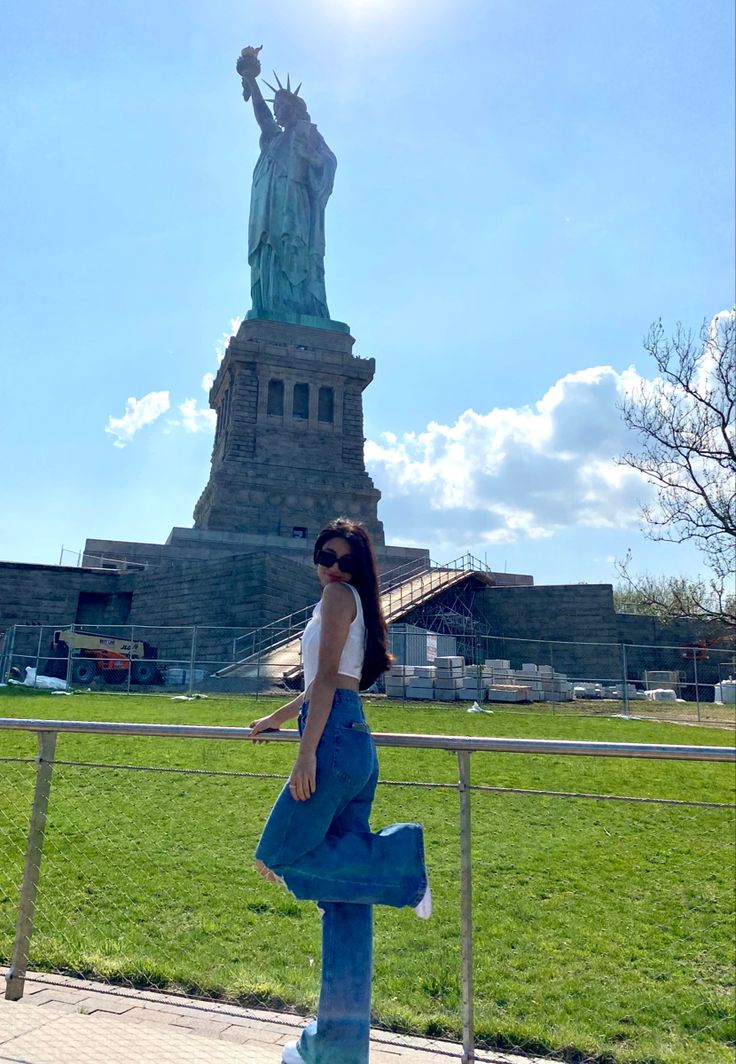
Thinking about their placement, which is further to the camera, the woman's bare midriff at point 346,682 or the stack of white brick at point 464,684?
the stack of white brick at point 464,684

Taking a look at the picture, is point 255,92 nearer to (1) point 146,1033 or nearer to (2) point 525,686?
(2) point 525,686

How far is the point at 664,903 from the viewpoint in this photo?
263 inches

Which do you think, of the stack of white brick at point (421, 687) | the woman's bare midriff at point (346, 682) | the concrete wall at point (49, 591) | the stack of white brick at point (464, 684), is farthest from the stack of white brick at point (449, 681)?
the woman's bare midriff at point (346, 682)

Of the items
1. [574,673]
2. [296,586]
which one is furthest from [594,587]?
[296,586]

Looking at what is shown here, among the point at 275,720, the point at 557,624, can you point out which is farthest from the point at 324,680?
the point at 557,624

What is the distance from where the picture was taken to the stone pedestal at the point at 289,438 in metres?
42.9

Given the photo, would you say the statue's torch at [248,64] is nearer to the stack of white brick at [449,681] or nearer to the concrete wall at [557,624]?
the concrete wall at [557,624]

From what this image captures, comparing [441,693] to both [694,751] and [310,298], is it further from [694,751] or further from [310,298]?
[310,298]

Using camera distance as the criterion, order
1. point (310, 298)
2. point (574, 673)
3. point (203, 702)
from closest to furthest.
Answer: point (203, 702)
point (574, 673)
point (310, 298)

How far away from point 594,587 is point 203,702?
846 inches

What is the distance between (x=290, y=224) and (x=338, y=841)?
52.0 metres

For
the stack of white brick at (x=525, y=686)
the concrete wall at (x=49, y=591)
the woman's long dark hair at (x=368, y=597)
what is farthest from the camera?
the concrete wall at (x=49, y=591)

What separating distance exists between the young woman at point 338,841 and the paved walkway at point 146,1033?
61 cm

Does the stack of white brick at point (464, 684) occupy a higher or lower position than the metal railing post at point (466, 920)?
higher
